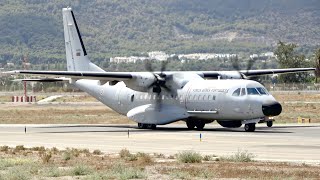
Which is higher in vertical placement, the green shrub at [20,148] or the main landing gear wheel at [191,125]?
the main landing gear wheel at [191,125]

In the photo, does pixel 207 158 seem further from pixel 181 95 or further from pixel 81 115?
pixel 81 115

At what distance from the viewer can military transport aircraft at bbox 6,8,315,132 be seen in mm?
49938

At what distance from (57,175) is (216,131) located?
23512 mm

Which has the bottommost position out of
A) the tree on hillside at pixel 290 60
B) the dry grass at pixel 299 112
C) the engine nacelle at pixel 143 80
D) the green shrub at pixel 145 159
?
the dry grass at pixel 299 112

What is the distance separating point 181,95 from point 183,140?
9.19m

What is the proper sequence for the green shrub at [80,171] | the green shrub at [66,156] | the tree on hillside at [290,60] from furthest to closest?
1. the tree on hillside at [290,60]
2. the green shrub at [66,156]
3. the green shrub at [80,171]

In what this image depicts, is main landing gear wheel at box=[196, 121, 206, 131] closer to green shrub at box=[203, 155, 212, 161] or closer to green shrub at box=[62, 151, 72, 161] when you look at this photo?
green shrub at box=[62, 151, 72, 161]

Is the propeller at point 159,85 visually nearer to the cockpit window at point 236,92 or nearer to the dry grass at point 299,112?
the cockpit window at point 236,92

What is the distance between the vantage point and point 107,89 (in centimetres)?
5831

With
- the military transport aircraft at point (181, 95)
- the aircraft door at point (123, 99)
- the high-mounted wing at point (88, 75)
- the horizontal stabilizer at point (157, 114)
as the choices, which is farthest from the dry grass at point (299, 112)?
the high-mounted wing at point (88, 75)

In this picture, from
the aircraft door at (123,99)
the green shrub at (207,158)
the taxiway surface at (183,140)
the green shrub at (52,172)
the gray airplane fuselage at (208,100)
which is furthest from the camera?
the aircraft door at (123,99)

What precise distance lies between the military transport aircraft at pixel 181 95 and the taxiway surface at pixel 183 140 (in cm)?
87

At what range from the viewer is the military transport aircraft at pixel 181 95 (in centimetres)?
4994

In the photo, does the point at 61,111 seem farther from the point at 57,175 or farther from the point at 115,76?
the point at 57,175
